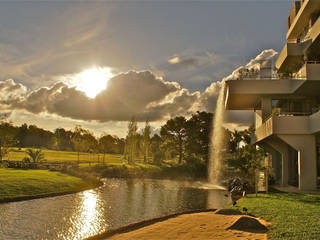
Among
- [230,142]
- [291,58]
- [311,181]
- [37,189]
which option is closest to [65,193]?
[37,189]

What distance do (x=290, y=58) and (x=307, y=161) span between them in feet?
31.1

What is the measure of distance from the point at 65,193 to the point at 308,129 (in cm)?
1816

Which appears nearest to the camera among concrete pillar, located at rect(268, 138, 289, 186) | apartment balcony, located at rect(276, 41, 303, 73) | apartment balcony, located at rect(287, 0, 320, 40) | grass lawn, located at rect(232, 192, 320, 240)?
grass lawn, located at rect(232, 192, 320, 240)

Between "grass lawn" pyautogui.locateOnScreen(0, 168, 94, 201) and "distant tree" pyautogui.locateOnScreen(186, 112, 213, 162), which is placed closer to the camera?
"grass lawn" pyautogui.locateOnScreen(0, 168, 94, 201)

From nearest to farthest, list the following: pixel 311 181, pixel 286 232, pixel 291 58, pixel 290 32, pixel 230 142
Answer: pixel 286 232 → pixel 311 181 → pixel 291 58 → pixel 290 32 → pixel 230 142

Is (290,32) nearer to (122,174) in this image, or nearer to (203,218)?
(203,218)

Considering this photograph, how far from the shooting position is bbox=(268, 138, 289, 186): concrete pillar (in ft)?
77.9

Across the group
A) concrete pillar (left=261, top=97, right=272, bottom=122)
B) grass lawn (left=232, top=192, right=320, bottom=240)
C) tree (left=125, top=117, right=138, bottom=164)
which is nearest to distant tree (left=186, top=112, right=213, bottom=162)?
tree (left=125, top=117, right=138, bottom=164)

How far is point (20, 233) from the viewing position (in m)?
11.2

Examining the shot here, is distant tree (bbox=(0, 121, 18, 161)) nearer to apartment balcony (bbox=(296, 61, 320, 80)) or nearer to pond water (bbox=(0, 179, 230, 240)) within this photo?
pond water (bbox=(0, 179, 230, 240))

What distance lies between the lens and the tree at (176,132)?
181ft

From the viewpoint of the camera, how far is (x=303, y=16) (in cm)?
2517

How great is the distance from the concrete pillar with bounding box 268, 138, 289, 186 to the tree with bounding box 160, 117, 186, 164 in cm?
3063

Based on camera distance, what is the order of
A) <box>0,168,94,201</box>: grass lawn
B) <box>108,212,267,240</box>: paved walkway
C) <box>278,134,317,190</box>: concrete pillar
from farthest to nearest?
1. <box>278,134,317,190</box>: concrete pillar
2. <box>0,168,94,201</box>: grass lawn
3. <box>108,212,267,240</box>: paved walkway
